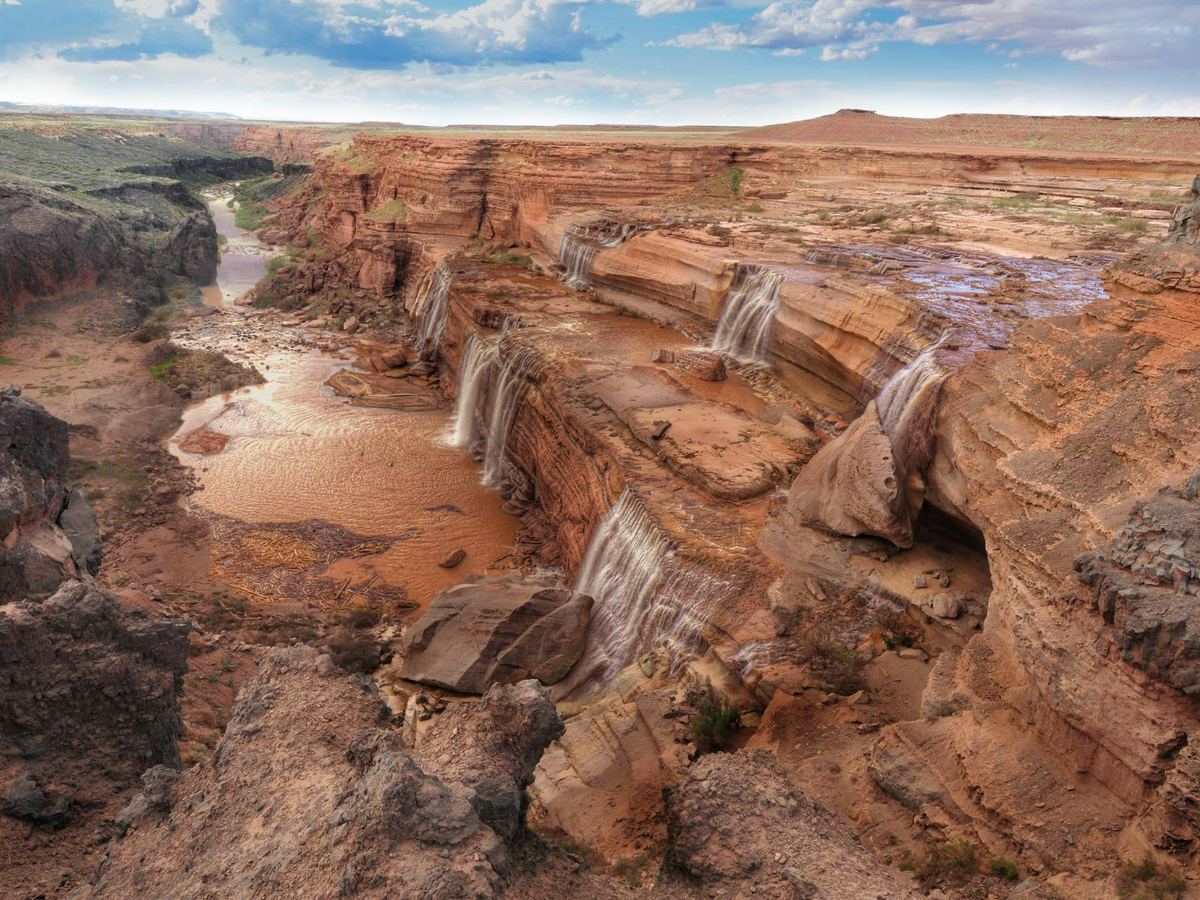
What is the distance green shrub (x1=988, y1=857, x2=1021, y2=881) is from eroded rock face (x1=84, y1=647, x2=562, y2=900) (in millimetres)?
3448

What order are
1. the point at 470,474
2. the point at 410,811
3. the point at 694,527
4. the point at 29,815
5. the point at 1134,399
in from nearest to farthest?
the point at 410,811, the point at 29,815, the point at 1134,399, the point at 694,527, the point at 470,474

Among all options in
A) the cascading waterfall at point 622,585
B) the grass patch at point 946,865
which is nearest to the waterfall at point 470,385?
the cascading waterfall at point 622,585

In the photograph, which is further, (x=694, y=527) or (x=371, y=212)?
(x=371, y=212)

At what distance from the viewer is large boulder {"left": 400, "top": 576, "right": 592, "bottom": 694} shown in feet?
39.9

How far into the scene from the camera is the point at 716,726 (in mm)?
8719

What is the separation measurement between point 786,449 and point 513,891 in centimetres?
1093

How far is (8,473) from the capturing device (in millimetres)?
9648

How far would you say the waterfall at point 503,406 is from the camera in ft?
62.3

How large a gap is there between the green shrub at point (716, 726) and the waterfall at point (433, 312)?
19884 mm

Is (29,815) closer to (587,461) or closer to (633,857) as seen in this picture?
(633,857)

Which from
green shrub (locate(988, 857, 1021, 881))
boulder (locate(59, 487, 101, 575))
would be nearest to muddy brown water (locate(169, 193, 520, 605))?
boulder (locate(59, 487, 101, 575))

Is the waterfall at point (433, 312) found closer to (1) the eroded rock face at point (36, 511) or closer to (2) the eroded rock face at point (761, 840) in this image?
(1) the eroded rock face at point (36, 511)

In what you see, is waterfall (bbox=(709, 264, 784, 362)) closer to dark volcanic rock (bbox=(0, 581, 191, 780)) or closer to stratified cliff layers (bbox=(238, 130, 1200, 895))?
stratified cliff layers (bbox=(238, 130, 1200, 895))

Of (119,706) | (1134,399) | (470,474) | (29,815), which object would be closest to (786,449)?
(1134,399)
